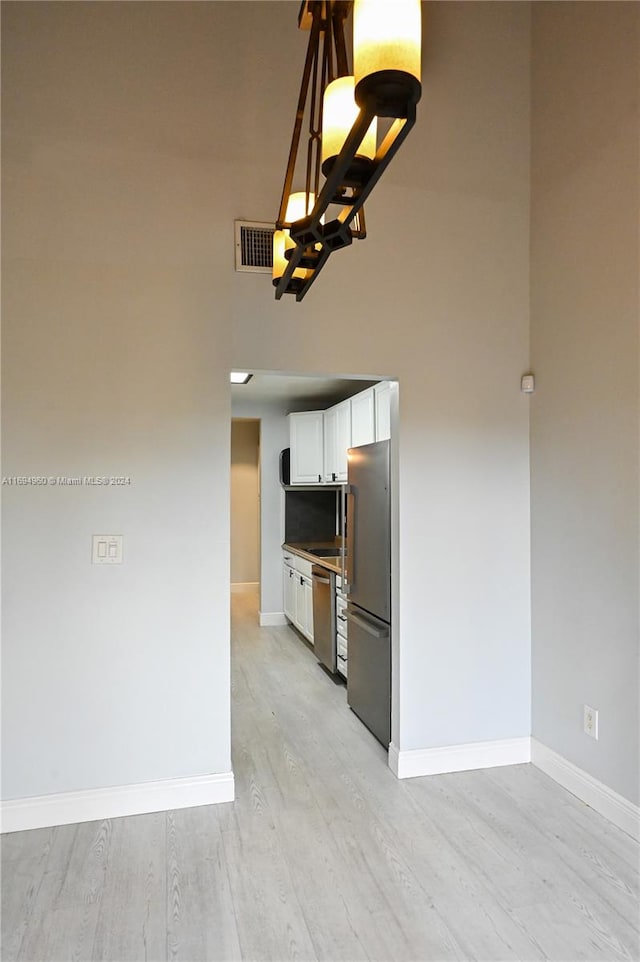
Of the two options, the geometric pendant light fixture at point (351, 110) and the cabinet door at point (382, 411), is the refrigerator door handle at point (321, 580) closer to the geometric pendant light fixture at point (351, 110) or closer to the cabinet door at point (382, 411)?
the cabinet door at point (382, 411)

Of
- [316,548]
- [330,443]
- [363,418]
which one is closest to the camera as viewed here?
[363,418]

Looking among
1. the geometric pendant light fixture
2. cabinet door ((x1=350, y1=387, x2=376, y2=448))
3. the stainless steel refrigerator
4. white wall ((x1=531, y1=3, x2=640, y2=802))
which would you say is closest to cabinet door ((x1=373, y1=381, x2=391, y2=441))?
cabinet door ((x1=350, y1=387, x2=376, y2=448))

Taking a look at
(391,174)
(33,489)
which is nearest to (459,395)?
(391,174)

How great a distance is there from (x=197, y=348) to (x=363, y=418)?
207cm

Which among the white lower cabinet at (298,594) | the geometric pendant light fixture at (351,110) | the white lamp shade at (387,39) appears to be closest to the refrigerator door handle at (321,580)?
the white lower cabinet at (298,594)

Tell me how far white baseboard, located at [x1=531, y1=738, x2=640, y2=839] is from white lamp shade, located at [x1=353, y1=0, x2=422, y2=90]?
280 cm

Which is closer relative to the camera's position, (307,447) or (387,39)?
(387,39)

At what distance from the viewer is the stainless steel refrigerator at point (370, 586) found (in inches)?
129

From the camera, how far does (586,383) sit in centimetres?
280

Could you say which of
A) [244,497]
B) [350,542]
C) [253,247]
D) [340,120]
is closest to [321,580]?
[350,542]

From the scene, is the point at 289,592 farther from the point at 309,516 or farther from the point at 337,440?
the point at 337,440

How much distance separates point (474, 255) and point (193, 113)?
1567 millimetres

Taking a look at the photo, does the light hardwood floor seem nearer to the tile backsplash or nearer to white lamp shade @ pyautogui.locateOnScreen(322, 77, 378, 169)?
white lamp shade @ pyautogui.locateOnScreen(322, 77, 378, 169)

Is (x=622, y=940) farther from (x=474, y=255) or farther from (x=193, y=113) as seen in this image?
(x=193, y=113)
